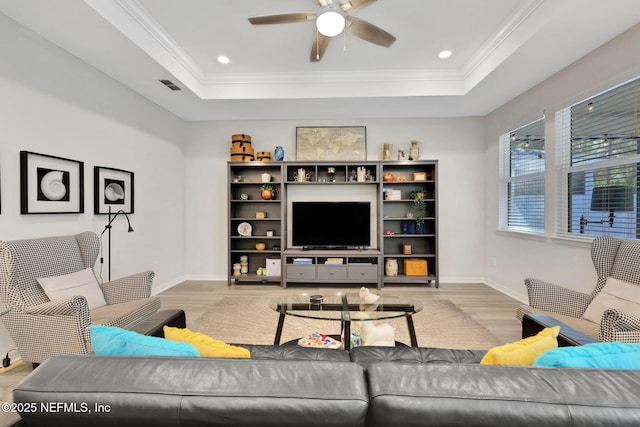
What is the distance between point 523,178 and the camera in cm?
405

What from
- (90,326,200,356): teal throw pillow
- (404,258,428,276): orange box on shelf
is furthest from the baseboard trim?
(90,326,200,356): teal throw pillow

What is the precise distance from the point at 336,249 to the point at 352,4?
10.8 ft

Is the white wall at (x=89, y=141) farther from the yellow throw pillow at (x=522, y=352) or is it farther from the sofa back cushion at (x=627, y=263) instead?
the sofa back cushion at (x=627, y=263)

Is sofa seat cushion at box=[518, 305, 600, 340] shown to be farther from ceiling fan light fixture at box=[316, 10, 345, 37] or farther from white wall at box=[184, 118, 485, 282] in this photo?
white wall at box=[184, 118, 485, 282]

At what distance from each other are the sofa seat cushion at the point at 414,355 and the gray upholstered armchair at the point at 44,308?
1.73 metres

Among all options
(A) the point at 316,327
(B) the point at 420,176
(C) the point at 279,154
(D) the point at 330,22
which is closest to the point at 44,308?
(A) the point at 316,327

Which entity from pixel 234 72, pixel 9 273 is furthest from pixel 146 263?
pixel 234 72

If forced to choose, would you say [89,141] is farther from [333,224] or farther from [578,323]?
[578,323]

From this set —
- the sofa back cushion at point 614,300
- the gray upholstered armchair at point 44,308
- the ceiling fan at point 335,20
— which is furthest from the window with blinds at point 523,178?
the gray upholstered armchair at point 44,308

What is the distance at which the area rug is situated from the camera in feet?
9.02

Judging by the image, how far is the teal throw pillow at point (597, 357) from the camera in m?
0.90

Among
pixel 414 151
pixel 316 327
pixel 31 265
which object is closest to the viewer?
pixel 31 265

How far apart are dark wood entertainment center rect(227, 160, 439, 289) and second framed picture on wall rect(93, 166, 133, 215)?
4.48ft

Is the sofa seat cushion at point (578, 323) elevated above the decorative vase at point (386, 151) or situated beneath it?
situated beneath
